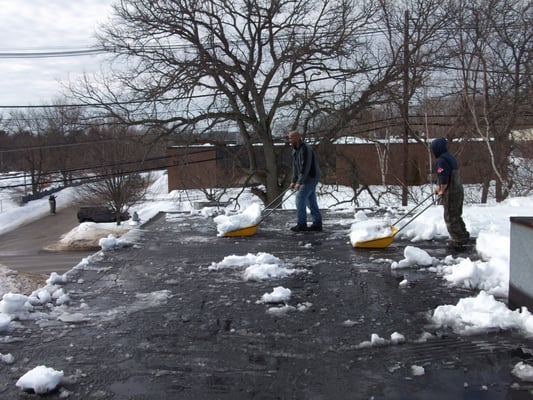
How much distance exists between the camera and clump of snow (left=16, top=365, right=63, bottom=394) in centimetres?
268

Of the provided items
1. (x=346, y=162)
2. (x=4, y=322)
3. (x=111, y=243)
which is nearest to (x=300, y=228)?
(x=111, y=243)

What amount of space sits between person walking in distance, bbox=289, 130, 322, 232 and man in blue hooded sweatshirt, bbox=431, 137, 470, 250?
6.75ft

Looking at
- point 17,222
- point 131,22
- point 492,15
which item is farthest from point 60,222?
point 492,15

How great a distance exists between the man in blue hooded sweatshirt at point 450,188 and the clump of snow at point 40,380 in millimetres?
4935

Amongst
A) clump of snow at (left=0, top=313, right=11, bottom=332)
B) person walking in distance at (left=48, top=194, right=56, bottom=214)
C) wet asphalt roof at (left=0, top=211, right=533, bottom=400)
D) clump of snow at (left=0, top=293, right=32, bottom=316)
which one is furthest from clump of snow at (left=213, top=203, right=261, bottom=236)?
person walking in distance at (left=48, top=194, right=56, bottom=214)

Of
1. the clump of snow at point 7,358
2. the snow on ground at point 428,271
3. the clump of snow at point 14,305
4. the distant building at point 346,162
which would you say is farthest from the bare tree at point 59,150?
the clump of snow at point 7,358

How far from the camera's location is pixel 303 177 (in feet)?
24.9

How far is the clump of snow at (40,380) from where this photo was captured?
8.80ft

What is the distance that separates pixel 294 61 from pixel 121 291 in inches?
664

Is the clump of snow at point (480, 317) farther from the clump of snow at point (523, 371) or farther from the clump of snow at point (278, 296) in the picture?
the clump of snow at point (278, 296)

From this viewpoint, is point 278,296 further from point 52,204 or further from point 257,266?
point 52,204

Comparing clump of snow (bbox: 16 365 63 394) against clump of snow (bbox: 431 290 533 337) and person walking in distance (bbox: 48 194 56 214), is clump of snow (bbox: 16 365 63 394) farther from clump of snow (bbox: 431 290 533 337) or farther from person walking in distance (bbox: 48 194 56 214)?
person walking in distance (bbox: 48 194 56 214)

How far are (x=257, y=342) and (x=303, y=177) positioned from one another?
446cm

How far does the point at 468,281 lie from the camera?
4.67m
